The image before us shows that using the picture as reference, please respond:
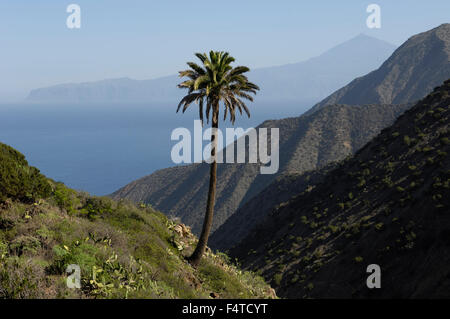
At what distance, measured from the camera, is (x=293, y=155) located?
107688 mm

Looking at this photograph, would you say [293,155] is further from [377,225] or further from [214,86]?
[214,86]

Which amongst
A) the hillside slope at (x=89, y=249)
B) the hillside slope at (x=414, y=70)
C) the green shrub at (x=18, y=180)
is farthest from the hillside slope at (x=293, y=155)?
the green shrub at (x=18, y=180)

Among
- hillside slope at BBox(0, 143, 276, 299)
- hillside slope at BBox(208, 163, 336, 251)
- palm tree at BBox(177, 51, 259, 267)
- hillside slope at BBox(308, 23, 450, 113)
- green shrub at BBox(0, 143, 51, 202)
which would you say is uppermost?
hillside slope at BBox(308, 23, 450, 113)

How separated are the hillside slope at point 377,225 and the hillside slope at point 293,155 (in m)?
54.7

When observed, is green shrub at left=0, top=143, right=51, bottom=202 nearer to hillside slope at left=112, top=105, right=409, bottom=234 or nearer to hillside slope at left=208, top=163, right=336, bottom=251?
hillside slope at left=208, top=163, right=336, bottom=251

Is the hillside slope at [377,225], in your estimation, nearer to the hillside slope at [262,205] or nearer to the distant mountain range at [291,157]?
the hillside slope at [262,205]

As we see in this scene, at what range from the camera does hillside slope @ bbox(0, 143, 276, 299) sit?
10.0 metres

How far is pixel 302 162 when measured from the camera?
104 m

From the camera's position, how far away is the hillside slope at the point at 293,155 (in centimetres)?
10406

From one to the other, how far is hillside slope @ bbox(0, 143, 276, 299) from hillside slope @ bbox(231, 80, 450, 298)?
9.55 m

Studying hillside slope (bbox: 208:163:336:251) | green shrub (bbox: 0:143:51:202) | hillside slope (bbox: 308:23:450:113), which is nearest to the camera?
green shrub (bbox: 0:143:51:202)

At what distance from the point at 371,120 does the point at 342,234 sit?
300 feet

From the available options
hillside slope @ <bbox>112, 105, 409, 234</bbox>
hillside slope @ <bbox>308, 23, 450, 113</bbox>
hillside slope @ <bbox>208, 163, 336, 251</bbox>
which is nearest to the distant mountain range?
hillside slope @ <bbox>112, 105, 409, 234</bbox>
